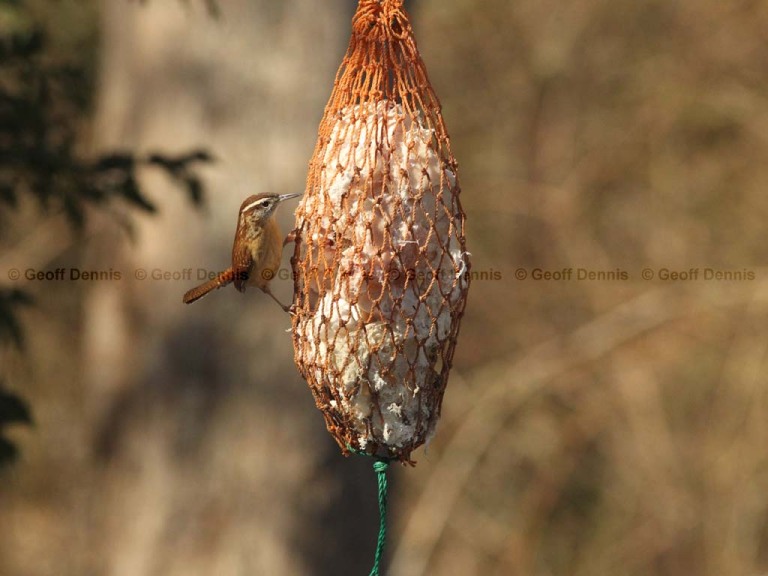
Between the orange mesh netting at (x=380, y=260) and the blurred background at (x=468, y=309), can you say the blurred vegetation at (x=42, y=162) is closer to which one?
the blurred background at (x=468, y=309)

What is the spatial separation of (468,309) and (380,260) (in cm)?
602

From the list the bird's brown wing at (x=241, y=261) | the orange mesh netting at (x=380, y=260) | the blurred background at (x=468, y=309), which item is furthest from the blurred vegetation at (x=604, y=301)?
the orange mesh netting at (x=380, y=260)

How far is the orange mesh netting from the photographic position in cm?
250

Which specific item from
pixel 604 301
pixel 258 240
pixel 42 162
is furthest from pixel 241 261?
pixel 604 301

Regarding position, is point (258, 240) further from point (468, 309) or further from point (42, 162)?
point (468, 309)

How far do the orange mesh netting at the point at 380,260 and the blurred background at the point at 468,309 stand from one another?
1102 mm

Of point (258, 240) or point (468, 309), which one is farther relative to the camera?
point (468, 309)

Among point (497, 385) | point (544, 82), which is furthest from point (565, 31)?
point (497, 385)

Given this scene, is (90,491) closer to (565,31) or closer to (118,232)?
(118,232)

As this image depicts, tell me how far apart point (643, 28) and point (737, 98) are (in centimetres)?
111

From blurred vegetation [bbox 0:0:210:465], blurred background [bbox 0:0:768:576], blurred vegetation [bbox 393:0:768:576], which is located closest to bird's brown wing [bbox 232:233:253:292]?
blurred vegetation [bbox 0:0:210:465]

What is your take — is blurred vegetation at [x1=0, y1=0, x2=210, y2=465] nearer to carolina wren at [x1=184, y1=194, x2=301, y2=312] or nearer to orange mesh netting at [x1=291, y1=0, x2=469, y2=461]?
carolina wren at [x1=184, y1=194, x2=301, y2=312]

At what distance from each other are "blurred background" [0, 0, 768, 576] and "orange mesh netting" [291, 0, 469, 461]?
1102 millimetres

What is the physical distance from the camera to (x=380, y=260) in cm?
252
